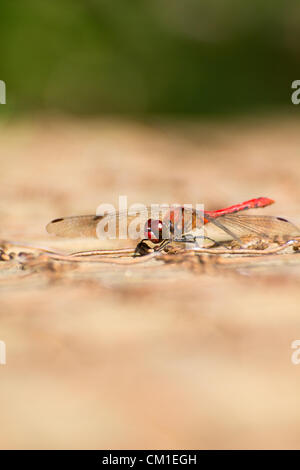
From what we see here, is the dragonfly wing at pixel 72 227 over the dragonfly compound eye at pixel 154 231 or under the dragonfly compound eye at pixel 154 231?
Result: over

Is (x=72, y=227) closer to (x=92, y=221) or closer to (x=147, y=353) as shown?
(x=92, y=221)

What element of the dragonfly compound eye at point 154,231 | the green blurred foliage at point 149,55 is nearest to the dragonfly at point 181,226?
the dragonfly compound eye at point 154,231

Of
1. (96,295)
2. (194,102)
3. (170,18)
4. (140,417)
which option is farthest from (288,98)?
(140,417)

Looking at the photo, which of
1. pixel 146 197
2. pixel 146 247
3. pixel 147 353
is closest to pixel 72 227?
pixel 146 247

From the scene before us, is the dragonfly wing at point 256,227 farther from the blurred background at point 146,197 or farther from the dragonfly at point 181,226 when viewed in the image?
the blurred background at point 146,197

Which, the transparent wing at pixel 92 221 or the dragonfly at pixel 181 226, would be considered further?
the transparent wing at pixel 92 221

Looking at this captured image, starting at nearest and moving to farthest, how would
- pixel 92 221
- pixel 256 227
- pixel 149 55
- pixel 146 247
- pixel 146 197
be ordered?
pixel 146 247
pixel 256 227
pixel 92 221
pixel 146 197
pixel 149 55

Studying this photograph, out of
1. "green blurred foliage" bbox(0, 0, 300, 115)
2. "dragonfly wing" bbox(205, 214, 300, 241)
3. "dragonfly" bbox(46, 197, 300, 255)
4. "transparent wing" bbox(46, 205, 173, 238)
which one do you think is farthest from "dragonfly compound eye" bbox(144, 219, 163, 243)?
"green blurred foliage" bbox(0, 0, 300, 115)
